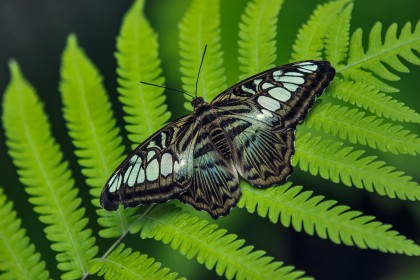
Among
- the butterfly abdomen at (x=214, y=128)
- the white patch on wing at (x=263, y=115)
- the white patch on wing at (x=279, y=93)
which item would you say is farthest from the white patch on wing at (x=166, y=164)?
the white patch on wing at (x=279, y=93)

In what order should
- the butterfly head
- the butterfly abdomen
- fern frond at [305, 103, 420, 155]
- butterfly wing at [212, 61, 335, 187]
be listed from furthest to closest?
the butterfly head, the butterfly abdomen, butterfly wing at [212, 61, 335, 187], fern frond at [305, 103, 420, 155]

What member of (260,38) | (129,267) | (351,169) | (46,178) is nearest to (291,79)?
(260,38)

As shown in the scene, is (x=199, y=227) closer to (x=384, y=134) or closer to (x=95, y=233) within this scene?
(x=384, y=134)

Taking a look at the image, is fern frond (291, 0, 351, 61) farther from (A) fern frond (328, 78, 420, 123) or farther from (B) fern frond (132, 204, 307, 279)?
(B) fern frond (132, 204, 307, 279)

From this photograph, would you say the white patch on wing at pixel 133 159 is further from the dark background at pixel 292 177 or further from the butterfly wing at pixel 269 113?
the dark background at pixel 292 177

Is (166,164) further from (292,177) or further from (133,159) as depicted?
(292,177)

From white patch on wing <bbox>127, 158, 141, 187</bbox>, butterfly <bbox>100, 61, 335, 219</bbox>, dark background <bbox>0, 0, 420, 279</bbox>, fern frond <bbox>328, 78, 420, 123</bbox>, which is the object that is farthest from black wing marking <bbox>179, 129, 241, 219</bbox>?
dark background <bbox>0, 0, 420, 279</bbox>

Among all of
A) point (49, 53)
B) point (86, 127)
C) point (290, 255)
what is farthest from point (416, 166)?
point (49, 53)
